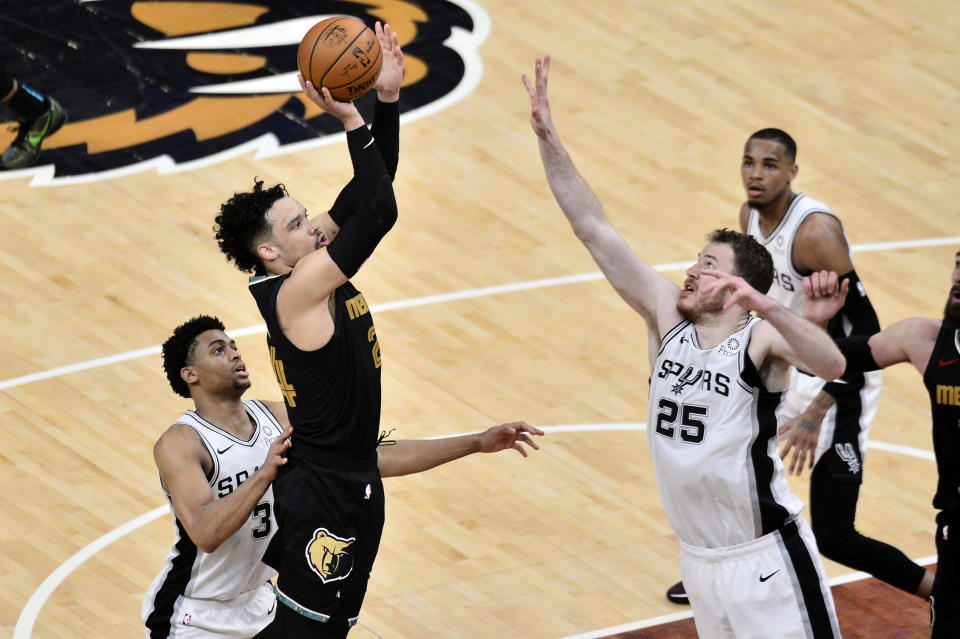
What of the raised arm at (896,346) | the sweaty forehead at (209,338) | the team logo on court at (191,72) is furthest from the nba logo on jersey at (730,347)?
the team logo on court at (191,72)

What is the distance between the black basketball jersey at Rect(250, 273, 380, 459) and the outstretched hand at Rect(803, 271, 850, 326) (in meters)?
1.93

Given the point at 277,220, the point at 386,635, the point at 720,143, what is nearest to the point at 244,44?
the point at 720,143

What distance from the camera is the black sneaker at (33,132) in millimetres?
12102

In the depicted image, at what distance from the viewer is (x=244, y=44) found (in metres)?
14.7

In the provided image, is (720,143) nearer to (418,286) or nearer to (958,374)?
(418,286)

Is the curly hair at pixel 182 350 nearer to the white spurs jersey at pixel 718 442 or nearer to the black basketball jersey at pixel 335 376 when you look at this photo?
the black basketball jersey at pixel 335 376

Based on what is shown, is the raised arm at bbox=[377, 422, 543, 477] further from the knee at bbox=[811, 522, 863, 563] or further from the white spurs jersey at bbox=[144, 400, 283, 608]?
the knee at bbox=[811, 522, 863, 563]

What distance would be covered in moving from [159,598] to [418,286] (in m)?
4.93

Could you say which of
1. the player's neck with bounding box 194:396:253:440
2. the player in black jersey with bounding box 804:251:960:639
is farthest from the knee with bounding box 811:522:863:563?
the player's neck with bounding box 194:396:253:440

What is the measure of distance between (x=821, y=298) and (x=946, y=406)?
30.1 inches

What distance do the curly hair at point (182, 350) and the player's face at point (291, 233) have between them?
1043mm

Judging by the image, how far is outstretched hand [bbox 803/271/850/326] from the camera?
7086 millimetres

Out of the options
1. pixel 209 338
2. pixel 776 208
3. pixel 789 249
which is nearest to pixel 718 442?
pixel 209 338

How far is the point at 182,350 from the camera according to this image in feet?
24.0
